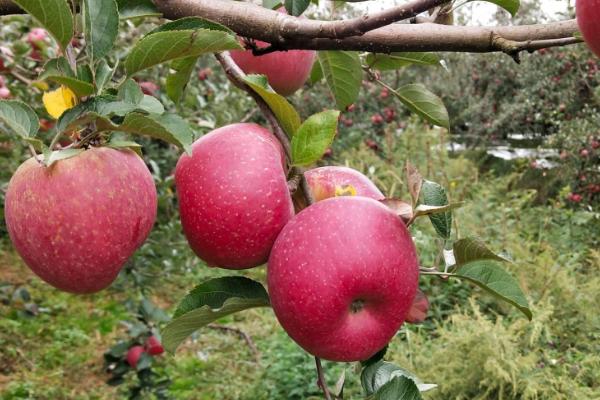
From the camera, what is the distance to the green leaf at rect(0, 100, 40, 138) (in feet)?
1.80

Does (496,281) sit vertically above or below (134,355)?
above

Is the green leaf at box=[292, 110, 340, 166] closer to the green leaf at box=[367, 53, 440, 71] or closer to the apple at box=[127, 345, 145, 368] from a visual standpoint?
the green leaf at box=[367, 53, 440, 71]

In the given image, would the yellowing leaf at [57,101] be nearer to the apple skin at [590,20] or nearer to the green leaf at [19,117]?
the green leaf at [19,117]

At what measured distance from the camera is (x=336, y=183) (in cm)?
66

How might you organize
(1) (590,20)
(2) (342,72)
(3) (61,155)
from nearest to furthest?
(1) (590,20) < (3) (61,155) < (2) (342,72)

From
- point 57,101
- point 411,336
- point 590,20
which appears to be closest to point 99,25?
point 57,101

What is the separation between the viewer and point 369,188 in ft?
2.24

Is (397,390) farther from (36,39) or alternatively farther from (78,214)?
(36,39)

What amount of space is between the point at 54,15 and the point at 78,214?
0.16 m

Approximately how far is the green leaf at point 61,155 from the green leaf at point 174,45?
0.08 meters

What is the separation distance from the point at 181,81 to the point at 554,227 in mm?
4004

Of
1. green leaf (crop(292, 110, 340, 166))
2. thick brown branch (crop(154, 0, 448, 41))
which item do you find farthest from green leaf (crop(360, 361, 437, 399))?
thick brown branch (crop(154, 0, 448, 41))

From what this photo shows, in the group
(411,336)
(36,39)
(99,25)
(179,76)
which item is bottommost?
(411,336)

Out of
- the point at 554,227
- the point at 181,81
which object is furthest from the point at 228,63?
the point at 554,227
